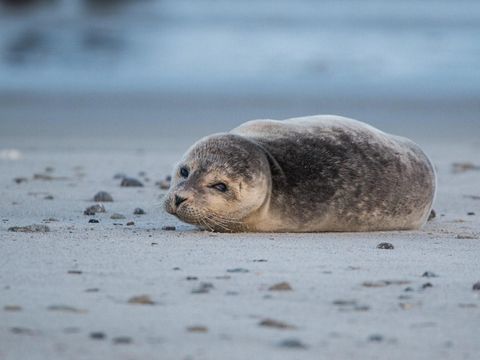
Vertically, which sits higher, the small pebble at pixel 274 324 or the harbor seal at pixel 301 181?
the harbor seal at pixel 301 181

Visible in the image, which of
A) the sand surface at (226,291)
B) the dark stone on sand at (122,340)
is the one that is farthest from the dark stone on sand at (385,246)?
the dark stone on sand at (122,340)

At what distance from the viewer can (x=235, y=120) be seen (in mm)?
16609

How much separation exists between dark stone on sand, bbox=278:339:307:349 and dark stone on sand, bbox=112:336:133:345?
518 mm

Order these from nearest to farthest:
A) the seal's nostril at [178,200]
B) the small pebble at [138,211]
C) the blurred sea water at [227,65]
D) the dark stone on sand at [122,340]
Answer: the dark stone on sand at [122,340], the seal's nostril at [178,200], the small pebble at [138,211], the blurred sea water at [227,65]

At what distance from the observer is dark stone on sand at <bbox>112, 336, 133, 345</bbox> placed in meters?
3.83

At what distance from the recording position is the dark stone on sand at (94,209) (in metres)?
7.30

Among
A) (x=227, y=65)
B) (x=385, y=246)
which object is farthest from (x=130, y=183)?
(x=227, y=65)

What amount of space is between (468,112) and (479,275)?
43.5 ft

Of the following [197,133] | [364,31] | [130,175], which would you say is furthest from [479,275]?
[364,31]

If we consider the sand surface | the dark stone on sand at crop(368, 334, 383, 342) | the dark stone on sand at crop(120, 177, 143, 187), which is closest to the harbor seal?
the sand surface

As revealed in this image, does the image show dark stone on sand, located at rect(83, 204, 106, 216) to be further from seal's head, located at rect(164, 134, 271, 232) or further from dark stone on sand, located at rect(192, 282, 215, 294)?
dark stone on sand, located at rect(192, 282, 215, 294)

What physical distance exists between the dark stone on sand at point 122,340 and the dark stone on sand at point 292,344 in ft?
1.70

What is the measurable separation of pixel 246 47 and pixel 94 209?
1870cm

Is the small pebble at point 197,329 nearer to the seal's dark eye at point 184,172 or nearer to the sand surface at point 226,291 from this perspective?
the sand surface at point 226,291
